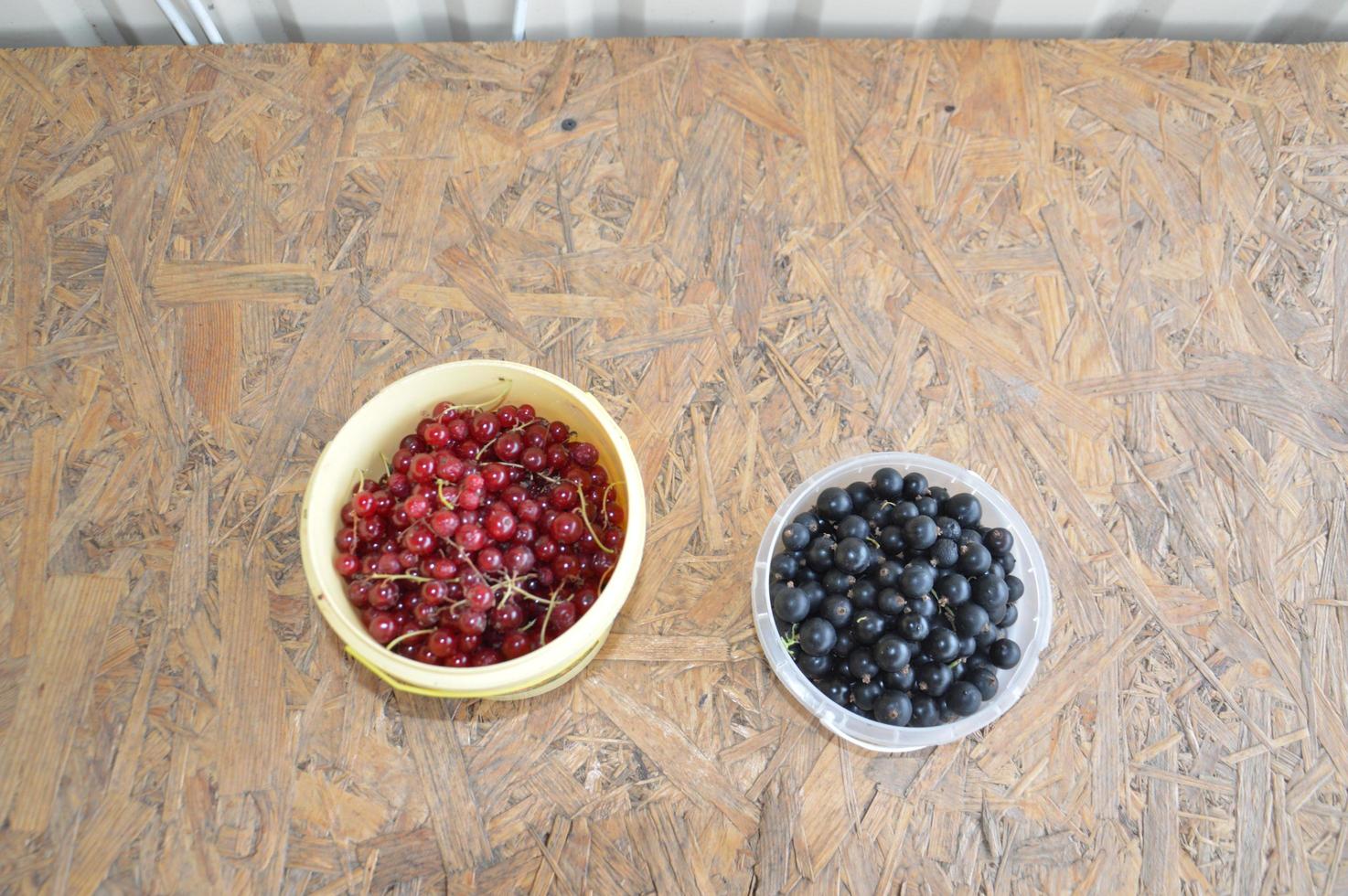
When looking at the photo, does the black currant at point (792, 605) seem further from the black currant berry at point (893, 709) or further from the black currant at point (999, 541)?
the black currant at point (999, 541)

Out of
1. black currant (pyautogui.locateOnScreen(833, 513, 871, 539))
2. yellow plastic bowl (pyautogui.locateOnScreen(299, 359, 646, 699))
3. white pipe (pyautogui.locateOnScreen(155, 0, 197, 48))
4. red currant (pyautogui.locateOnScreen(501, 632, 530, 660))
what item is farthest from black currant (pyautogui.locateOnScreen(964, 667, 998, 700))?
white pipe (pyautogui.locateOnScreen(155, 0, 197, 48))

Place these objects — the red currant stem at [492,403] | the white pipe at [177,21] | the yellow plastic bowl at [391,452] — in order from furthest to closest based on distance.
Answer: the white pipe at [177,21]
the red currant stem at [492,403]
the yellow plastic bowl at [391,452]

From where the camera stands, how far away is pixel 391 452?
1313mm

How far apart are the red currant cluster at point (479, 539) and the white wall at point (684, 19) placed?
2.98 ft

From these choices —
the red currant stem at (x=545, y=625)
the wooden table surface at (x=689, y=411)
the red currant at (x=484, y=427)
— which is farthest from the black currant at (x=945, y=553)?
the red currant at (x=484, y=427)

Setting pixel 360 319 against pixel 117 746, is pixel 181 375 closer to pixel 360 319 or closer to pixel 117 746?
pixel 360 319

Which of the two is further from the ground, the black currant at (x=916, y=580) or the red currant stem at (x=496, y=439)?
the red currant stem at (x=496, y=439)

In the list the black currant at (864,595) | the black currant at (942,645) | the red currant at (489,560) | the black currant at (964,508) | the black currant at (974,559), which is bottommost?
the black currant at (942,645)

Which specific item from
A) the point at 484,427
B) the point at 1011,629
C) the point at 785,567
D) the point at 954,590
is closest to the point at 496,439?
the point at 484,427

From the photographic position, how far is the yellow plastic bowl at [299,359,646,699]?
1.07 meters

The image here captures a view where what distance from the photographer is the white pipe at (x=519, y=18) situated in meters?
1.68

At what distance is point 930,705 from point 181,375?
122 centimetres

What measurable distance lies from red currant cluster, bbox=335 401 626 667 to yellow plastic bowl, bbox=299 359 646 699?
0.09 feet

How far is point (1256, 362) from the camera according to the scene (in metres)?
1.52
